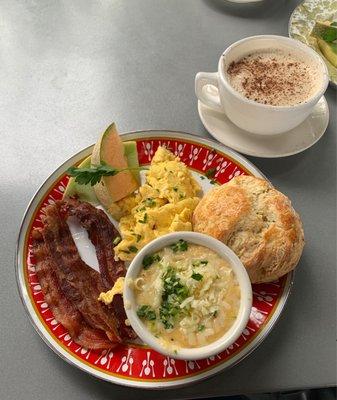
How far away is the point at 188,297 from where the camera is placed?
98 centimetres

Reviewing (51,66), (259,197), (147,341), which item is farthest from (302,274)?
(51,66)

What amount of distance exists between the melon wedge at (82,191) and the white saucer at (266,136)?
0.38m

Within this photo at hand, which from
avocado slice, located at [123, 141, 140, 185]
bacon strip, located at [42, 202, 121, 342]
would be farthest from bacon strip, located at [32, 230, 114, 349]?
avocado slice, located at [123, 141, 140, 185]

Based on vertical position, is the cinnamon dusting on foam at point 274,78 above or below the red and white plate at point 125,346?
above

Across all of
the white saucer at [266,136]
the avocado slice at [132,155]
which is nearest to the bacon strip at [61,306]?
the avocado slice at [132,155]

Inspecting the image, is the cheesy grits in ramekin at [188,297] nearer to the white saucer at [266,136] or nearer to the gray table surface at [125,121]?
the gray table surface at [125,121]

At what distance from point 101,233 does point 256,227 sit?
0.37 metres

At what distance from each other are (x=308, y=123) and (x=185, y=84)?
0.42 meters

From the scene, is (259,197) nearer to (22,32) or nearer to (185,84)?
(185,84)

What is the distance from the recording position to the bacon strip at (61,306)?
41.7 inches

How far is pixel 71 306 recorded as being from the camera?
1.11 meters

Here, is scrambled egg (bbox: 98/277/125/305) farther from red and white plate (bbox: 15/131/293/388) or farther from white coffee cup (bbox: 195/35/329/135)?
white coffee cup (bbox: 195/35/329/135)

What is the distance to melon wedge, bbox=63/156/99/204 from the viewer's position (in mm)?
1255

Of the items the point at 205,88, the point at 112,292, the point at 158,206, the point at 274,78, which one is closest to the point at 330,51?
the point at 274,78
